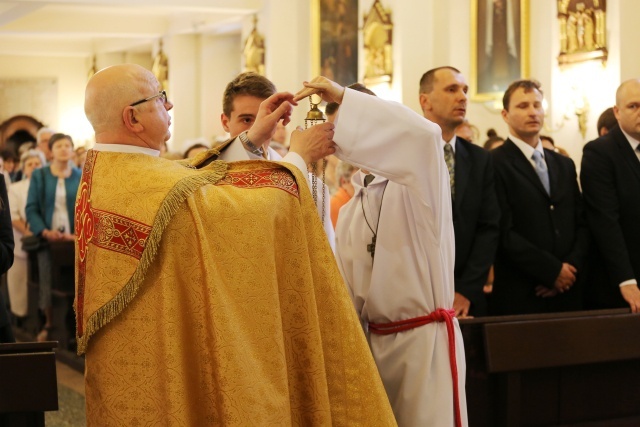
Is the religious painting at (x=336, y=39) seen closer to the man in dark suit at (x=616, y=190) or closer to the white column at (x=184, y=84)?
the white column at (x=184, y=84)

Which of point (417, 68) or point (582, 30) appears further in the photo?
point (417, 68)

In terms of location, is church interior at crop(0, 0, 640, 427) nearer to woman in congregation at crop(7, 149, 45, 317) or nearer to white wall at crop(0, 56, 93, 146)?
white wall at crop(0, 56, 93, 146)

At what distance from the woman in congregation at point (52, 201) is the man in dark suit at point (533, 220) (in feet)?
15.1

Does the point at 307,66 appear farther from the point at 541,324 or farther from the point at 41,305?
the point at 541,324

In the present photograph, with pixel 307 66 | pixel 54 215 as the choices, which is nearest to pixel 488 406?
pixel 54 215

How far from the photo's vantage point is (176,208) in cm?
279

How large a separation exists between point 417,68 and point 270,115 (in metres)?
11.5

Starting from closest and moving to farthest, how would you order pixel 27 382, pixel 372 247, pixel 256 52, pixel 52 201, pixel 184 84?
pixel 27 382 → pixel 372 247 → pixel 52 201 → pixel 256 52 → pixel 184 84

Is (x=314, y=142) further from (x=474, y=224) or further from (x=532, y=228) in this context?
(x=532, y=228)

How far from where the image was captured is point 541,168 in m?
4.93

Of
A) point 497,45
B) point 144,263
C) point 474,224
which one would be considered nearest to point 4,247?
point 144,263

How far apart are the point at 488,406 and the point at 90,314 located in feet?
6.57

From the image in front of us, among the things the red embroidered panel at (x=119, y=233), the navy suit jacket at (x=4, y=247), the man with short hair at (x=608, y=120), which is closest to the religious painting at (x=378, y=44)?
the man with short hair at (x=608, y=120)

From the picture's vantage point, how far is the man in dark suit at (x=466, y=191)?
452 centimetres
